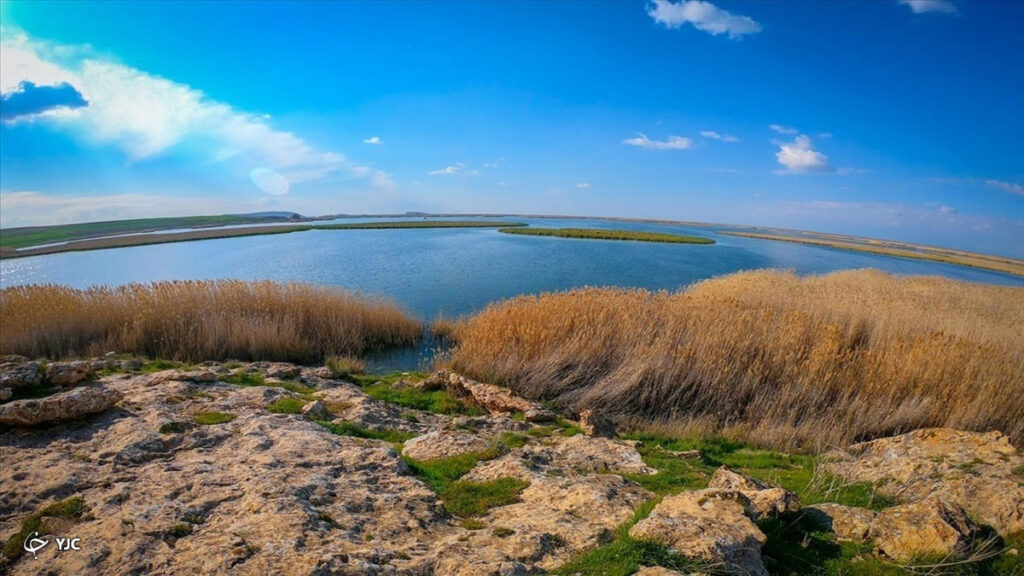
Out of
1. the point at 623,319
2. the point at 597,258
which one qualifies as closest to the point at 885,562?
the point at 623,319

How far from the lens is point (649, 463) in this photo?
5.89 m

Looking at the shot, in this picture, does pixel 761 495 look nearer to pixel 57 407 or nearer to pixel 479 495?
pixel 479 495

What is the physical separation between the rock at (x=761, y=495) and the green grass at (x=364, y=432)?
3.99m

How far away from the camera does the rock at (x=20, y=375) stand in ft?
20.8

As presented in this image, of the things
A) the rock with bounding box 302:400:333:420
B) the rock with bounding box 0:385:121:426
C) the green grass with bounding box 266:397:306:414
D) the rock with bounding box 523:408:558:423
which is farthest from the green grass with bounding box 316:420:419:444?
the rock with bounding box 0:385:121:426

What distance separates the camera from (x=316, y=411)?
6.91 m

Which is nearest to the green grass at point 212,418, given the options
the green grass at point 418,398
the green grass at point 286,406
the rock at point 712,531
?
the green grass at point 286,406

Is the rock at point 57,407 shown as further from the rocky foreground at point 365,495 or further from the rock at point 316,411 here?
the rock at point 316,411

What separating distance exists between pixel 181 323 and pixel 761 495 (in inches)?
516

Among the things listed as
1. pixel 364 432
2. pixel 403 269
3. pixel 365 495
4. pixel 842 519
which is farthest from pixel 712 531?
pixel 403 269

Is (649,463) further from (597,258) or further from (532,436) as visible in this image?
(597,258)

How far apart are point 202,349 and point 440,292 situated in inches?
478

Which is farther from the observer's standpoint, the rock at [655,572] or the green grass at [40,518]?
the green grass at [40,518]

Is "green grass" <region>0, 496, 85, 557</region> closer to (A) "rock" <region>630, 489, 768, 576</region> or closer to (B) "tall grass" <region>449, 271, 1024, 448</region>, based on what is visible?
(A) "rock" <region>630, 489, 768, 576</region>
